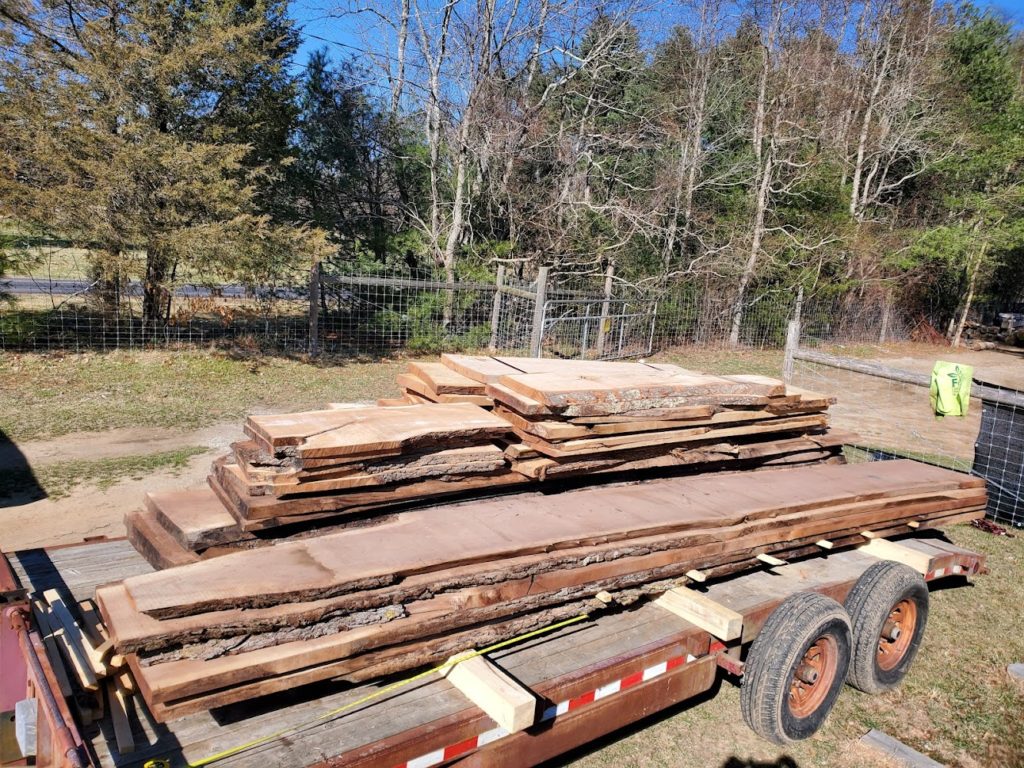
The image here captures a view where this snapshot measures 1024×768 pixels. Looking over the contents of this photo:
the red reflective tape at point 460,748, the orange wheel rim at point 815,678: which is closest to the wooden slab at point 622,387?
the orange wheel rim at point 815,678

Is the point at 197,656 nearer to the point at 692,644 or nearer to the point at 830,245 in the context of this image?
the point at 692,644

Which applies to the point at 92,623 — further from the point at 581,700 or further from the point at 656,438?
→ the point at 656,438

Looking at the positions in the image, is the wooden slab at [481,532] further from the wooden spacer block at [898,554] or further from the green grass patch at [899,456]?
the green grass patch at [899,456]

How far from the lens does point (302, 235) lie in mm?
13094

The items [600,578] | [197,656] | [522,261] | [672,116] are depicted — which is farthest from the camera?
[672,116]

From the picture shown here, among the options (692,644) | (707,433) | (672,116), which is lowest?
(692,644)

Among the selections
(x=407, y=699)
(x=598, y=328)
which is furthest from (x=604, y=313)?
(x=407, y=699)

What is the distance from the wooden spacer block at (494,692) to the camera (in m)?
2.57

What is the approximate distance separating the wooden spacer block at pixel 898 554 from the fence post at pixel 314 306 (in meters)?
11.2

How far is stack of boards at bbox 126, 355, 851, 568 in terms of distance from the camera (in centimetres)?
305

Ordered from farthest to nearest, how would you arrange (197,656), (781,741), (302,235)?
1. (302,235)
2. (781,741)
3. (197,656)

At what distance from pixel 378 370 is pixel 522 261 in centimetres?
550

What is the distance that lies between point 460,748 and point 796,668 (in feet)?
6.73

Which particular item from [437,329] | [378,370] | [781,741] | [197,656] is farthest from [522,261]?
[197,656]
